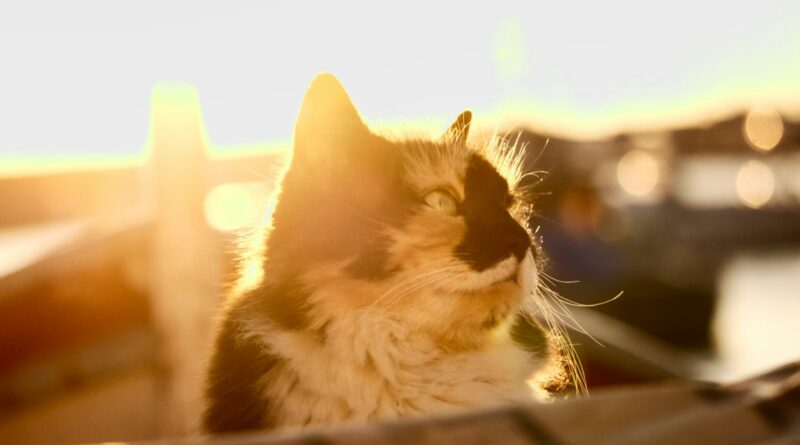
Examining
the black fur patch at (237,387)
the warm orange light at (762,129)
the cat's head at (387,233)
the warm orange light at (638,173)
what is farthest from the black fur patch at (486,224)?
the warm orange light at (762,129)

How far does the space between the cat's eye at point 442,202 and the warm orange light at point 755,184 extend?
3265 centimetres

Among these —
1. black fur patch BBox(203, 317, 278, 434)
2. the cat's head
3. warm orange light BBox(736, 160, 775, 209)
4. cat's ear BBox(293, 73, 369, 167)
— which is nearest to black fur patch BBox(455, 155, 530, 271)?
the cat's head

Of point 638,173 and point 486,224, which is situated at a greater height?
point 486,224

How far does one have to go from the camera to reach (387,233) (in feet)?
5.54

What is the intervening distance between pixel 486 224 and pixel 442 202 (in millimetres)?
129

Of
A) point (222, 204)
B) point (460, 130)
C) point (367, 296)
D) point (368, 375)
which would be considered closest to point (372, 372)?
point (368, 375)

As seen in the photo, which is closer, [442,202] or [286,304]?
[286,304]

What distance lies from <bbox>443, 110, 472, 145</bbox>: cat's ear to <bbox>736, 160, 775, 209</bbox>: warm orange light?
3217 centimetres

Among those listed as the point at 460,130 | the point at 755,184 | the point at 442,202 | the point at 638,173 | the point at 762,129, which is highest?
the point at 460,130

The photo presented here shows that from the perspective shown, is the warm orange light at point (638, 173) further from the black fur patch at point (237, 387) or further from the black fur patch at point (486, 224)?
the black fur patch at point (237, 387)

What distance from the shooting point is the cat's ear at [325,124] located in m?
1.64

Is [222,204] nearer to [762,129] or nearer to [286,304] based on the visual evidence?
[286,304]

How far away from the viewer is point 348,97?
5.78ft

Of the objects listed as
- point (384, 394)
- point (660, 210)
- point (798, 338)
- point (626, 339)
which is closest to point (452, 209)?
point (384, 394)
